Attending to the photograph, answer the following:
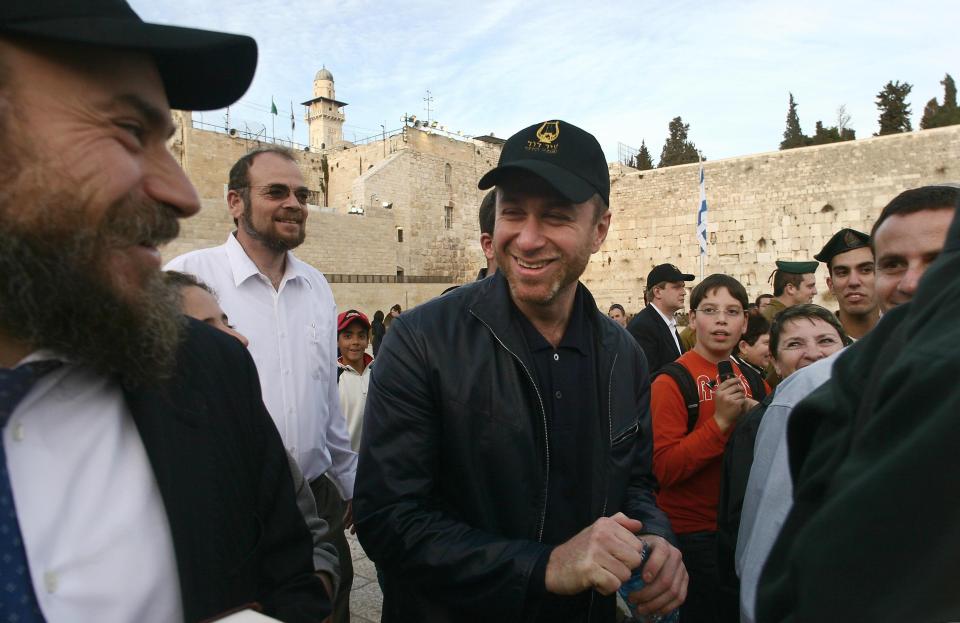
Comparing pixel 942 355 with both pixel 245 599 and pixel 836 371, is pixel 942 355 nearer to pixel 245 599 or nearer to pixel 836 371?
pixel 836 371

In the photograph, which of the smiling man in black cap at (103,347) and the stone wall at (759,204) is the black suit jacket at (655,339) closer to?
the smiling man in black cap at (103,347)

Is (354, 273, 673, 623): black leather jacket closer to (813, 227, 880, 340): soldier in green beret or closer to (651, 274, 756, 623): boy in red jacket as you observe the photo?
(651, 274, 756, 623): boy in red jacket

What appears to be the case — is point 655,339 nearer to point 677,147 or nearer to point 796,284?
point 796,284

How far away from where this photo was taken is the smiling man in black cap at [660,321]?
5117 millimetres

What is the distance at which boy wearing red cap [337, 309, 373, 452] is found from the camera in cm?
412

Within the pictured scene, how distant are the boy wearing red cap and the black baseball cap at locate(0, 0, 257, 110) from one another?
2847 mm

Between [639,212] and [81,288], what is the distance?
20.4 metres

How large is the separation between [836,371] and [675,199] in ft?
65.9

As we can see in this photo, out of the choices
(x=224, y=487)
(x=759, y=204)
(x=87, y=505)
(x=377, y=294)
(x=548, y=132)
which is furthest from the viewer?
(x=377, y=294)

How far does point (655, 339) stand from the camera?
5160 millimetres

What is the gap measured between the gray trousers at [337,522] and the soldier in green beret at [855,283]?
9.92ft

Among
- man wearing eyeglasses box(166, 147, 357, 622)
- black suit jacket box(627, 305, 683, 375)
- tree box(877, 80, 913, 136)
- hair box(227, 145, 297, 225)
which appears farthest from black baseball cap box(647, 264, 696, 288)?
tree box(877, 80, 913, 136)

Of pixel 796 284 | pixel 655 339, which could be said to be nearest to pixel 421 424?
pixel 655 339

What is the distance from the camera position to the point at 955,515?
0.56m
